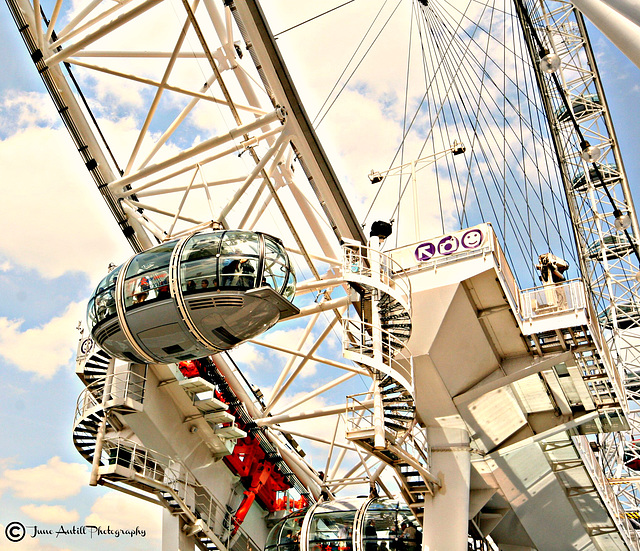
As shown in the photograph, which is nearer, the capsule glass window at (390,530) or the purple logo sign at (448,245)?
the purple logo sign at (448,245)

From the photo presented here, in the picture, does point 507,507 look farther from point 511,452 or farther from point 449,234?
point 449,234

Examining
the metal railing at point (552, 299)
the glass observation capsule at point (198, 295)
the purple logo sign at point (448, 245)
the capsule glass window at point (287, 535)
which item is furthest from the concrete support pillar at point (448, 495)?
the glass observation capsule at point (198, 295)

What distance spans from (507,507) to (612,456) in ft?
50.7

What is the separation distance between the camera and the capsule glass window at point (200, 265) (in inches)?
558

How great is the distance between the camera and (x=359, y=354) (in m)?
17.2

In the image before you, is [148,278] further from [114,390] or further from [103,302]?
[114,390]

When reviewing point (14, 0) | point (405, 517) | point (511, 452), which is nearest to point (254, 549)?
point (405, 517)

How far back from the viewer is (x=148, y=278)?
14.8 metres

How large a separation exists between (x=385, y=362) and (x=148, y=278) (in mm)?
6845

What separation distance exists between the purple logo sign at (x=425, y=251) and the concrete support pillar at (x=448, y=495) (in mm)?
5054

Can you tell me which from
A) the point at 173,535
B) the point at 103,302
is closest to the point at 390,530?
the point at 173,535

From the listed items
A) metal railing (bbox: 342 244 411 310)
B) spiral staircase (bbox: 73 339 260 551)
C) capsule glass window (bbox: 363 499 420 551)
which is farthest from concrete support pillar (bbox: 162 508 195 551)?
metal railing (bbox: 342 244 411 310)

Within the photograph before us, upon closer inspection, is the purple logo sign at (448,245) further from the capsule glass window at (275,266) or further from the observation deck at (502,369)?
the capsule glass window at (275,266)

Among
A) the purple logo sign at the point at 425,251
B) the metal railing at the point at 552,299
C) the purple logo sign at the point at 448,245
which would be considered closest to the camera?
the purple logo sign at the point at 448,245
